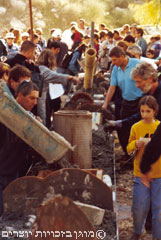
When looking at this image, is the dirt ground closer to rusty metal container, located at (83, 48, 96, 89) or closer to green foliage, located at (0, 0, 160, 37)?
rusty metal container, located at (83, 48, 96, 89)

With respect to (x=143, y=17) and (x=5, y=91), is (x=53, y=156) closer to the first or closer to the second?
(x=5, y=91)

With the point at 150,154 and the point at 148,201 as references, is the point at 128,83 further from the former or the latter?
the point at 150,154

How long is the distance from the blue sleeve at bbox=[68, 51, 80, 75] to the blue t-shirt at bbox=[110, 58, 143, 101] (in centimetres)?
348

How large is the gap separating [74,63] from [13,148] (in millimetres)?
6194

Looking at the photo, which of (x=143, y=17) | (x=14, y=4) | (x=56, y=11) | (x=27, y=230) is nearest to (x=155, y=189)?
(x=27, y=230)

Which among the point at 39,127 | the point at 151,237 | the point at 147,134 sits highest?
the point at 39,127

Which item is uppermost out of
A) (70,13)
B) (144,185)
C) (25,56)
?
(25,56)

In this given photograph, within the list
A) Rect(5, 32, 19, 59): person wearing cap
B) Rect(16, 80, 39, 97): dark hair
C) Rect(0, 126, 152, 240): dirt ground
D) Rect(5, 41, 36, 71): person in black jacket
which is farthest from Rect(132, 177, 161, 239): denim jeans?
Rect(5, 32, 19, 59): person wearing cap

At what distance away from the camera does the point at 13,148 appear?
12.3 ft

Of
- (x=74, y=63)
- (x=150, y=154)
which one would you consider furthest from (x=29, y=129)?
(x=74, y=63)

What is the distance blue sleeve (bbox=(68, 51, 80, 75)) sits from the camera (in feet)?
31.8

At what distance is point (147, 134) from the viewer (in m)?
4.03

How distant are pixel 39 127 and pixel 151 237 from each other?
180 centimetres

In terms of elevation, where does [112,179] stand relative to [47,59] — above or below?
below
